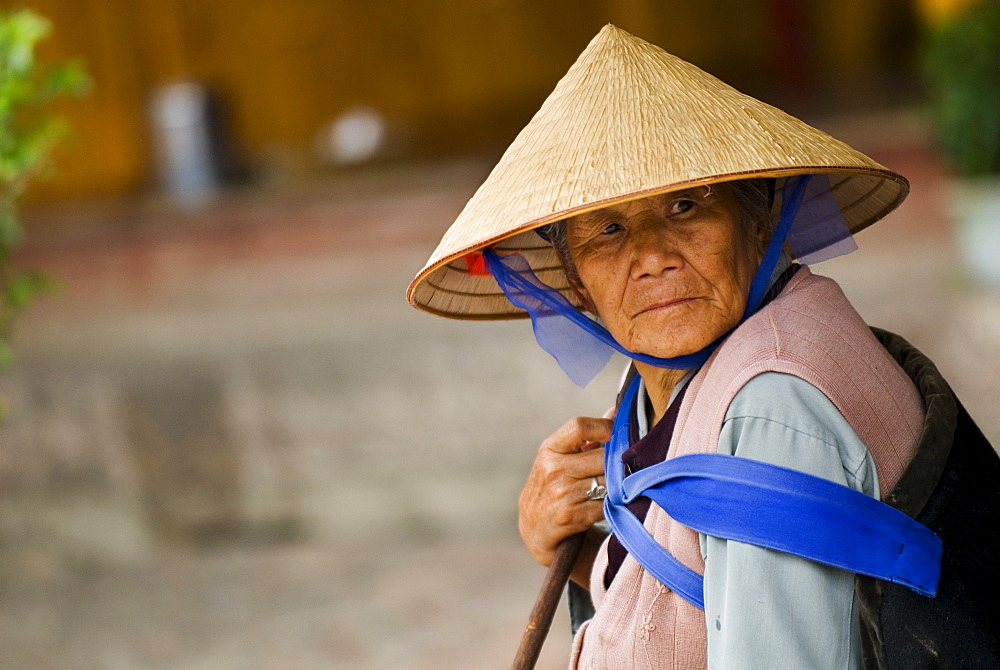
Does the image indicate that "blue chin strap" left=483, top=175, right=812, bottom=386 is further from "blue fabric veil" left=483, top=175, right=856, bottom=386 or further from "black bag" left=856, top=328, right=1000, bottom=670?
"black bag" left=856, top=328, right=1000, bottom=670

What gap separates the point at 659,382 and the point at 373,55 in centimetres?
837

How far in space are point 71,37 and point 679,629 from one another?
8590mm

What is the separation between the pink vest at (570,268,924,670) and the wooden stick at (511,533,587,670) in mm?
176

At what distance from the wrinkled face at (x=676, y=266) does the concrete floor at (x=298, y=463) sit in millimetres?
2574

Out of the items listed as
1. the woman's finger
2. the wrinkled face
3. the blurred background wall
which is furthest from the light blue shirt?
the blurred background wall

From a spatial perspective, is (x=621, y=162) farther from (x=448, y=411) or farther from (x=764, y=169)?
(x=448, y=411)

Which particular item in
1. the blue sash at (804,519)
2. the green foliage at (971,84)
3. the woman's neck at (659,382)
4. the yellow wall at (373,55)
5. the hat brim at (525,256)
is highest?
the yellow wall at (373,55)

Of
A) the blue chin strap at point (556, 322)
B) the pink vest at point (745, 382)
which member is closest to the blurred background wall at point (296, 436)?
the blue chin strap at point (556, 322)

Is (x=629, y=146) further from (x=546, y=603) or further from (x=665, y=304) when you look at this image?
(x=546, y=603)

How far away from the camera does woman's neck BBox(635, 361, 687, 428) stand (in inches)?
52.2

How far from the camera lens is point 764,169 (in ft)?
3.62

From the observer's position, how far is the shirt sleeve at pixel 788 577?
3.34 feet

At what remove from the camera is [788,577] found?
1.02 metres

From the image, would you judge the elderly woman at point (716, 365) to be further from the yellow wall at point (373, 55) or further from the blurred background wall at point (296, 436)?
the yellow wall at point (373, 55)
